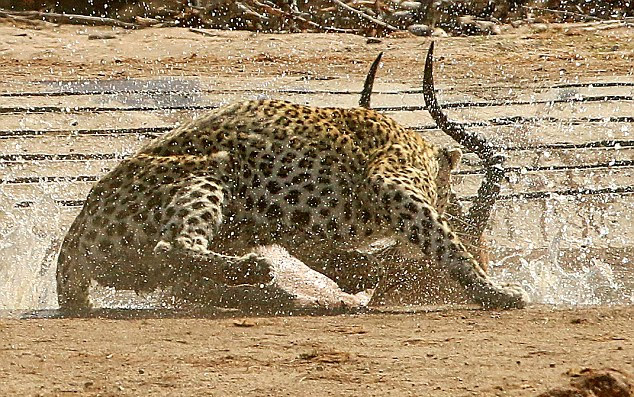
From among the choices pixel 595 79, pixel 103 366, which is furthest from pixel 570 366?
pixel 595 79

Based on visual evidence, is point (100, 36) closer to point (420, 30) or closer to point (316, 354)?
point (420, 30)

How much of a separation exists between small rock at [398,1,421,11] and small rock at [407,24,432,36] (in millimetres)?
535

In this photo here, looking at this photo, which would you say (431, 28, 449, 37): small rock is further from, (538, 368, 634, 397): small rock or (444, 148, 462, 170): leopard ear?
(538, 368, 634, 397): small rock

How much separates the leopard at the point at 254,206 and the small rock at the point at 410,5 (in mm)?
8248

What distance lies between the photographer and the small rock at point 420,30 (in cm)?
1478

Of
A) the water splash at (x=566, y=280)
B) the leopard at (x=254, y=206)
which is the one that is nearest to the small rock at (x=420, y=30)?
the water splash at (x=566, y=280)

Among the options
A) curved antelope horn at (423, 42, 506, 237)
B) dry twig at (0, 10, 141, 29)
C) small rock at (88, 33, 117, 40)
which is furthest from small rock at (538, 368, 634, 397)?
dry twig at (0, 10, 141, 29)

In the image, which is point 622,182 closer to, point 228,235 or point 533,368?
point 228,235

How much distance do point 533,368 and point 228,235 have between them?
232cm

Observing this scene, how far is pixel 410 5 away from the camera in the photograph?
15.4 m

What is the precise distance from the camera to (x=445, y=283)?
6836mm

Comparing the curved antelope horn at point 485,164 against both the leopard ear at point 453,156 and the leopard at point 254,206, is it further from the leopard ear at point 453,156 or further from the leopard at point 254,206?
the leopard at point 254,206

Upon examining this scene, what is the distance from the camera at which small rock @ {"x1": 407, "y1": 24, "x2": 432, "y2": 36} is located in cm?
1478

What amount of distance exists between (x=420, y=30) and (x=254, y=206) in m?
8.25
